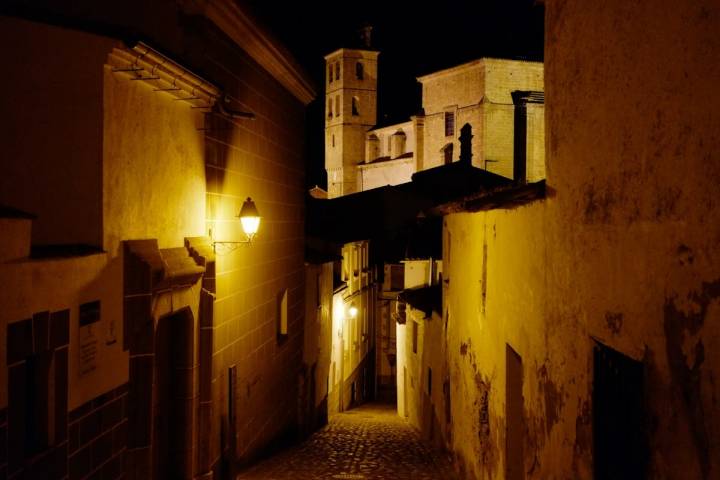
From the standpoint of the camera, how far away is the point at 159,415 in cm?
773

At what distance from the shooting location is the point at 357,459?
476 inches

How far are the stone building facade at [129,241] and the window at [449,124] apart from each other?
1470 inches

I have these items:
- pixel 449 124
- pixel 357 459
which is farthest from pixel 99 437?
pixel 449 124

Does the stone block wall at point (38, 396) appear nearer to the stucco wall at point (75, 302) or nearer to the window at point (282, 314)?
the stucco wall at point (75, 302)

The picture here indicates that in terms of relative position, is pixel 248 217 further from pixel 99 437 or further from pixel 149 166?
pixel 99 437

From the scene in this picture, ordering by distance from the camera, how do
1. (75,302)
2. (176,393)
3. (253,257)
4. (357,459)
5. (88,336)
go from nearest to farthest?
(75,302)
(88,336)
(176,393)
(253,257)
(357,459)

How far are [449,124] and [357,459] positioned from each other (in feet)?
124

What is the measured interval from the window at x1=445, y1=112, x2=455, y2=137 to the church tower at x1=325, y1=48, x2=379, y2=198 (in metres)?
17.2

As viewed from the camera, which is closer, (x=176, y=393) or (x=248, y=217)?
(x=176, y=393)

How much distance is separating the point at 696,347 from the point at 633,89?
155 centimetres

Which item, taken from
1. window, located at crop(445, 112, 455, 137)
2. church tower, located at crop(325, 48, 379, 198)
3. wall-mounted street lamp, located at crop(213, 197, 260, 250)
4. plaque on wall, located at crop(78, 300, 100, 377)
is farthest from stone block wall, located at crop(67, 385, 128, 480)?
church tower, located at crop(325, 48, 379, 198)

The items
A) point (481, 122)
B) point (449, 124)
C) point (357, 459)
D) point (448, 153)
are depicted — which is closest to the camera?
point (357, 459)

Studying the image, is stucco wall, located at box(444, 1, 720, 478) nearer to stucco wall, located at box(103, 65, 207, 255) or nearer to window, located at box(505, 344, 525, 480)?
window, located at box(505, 344, 525, 480)

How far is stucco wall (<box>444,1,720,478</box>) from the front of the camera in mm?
2902
